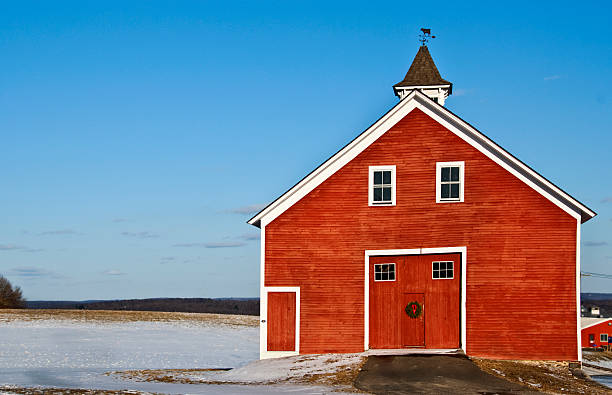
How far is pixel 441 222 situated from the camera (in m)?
26.0

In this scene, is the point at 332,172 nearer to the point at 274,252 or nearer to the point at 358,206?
the point at 358,206

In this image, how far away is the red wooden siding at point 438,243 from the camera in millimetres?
25094

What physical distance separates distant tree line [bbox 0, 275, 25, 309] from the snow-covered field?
30415 mm

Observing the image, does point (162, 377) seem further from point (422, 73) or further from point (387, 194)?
point (422, 73)

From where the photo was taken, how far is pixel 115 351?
131ft

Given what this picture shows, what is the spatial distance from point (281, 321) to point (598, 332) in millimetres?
67052

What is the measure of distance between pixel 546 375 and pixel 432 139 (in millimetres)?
8732

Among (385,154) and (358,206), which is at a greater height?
(385,154)

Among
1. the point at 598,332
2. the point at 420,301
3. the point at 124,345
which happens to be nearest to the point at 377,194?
the point at 420,301

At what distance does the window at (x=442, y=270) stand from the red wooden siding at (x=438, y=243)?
67 centimetres

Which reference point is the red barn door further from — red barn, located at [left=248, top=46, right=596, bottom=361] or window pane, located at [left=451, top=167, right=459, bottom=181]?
window pane, located at [left=451, top=167, right=459, bottom=181]

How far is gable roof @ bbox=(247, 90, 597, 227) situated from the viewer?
25.2 metres

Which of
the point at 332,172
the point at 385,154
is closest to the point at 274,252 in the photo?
the point at 332,172

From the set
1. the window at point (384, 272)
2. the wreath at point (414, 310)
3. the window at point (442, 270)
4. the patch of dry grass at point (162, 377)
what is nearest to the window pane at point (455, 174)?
the window at point (442, 270)
